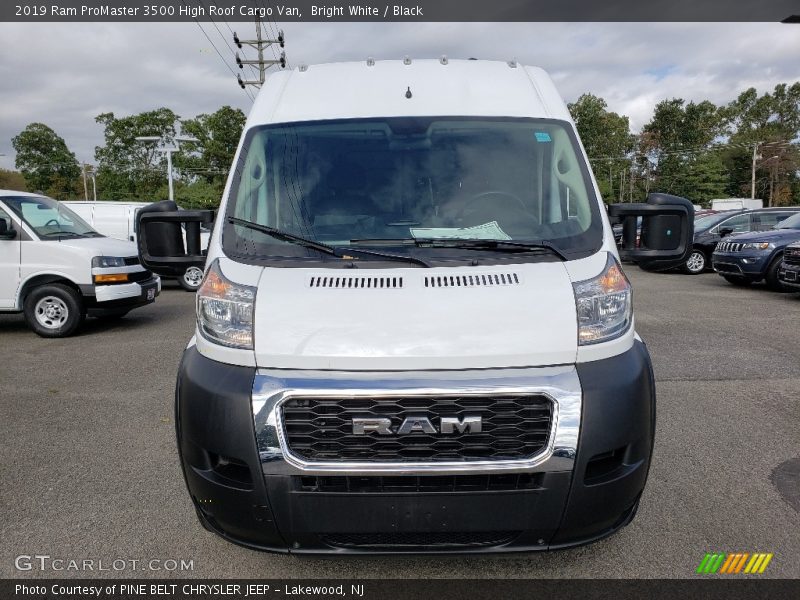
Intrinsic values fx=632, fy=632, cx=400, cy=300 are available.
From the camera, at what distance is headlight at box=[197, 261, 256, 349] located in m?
2.53

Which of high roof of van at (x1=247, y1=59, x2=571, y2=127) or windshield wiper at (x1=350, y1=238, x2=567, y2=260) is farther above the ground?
high roof of van at (x1=247, y1=59, x2=571, y2=127)

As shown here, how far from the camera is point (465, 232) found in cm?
304

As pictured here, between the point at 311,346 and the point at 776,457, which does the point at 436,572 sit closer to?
the point at 311,346

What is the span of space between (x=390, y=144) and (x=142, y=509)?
245 centimetres

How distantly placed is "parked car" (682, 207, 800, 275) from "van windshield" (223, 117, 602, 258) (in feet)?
47.6

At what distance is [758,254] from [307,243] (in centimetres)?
1248

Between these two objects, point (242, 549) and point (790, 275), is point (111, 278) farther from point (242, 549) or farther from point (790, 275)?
point (790, 275)

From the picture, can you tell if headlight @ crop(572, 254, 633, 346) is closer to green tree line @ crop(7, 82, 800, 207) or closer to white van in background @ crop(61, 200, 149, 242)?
white van in background @ crop(61, 200, 149, 242)

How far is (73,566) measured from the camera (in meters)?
2.99

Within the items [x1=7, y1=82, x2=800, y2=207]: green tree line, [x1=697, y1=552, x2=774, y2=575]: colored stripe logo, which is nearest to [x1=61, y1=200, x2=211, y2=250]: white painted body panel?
[x1=697, y1=552, x2=774, y2=575]: colored stripe logo

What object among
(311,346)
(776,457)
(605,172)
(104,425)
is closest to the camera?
(311,346)

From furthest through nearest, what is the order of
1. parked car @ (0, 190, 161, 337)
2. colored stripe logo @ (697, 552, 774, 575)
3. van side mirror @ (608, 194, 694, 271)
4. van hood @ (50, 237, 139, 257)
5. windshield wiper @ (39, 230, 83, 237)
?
windshield wiper @ (39, 230, 83, 237), van hood @ (50, 237, 139, 257), parked car @ (0, 190, 161, 337), van side mirror @ (608, 194, 694, 271), colored stripe logo @ (697, 552, 774, 575)

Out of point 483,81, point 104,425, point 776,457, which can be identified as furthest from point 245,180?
point 776,457

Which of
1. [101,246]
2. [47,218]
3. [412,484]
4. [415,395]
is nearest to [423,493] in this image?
[412,484]
